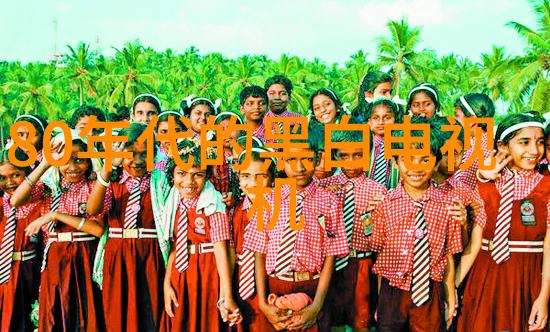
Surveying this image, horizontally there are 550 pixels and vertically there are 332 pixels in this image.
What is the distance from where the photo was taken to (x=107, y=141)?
4.80m

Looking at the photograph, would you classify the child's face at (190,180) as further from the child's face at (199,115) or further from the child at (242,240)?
the child's face at (199,115)

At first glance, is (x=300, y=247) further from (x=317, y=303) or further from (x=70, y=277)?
(x=70, y=277)

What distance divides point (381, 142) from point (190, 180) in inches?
78.2

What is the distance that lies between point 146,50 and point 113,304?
55.2 metres

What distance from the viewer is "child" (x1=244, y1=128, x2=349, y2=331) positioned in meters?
4.06

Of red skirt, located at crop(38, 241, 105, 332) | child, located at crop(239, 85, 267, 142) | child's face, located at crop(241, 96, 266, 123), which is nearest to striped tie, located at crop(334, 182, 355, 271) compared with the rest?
child, located at crop(239, 85, 267, 142)

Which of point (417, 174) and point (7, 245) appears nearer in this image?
point (417, 174)

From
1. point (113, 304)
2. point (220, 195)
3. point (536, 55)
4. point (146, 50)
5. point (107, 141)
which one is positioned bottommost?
point (113, 304)

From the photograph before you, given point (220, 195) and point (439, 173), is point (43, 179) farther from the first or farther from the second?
point (439, 173)

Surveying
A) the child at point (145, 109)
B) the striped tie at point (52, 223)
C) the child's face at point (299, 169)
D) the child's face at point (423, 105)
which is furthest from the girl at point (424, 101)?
the striped tie at point (52, 223)

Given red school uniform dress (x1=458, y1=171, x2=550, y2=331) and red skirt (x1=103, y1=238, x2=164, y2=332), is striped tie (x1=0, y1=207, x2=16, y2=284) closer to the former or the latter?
red skirt (x1=103, y1=238, x2=164, y2=332)

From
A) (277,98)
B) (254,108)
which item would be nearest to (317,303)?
(254,108)

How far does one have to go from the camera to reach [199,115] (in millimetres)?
6371

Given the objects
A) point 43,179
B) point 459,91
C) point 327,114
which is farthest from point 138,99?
point 459,91
